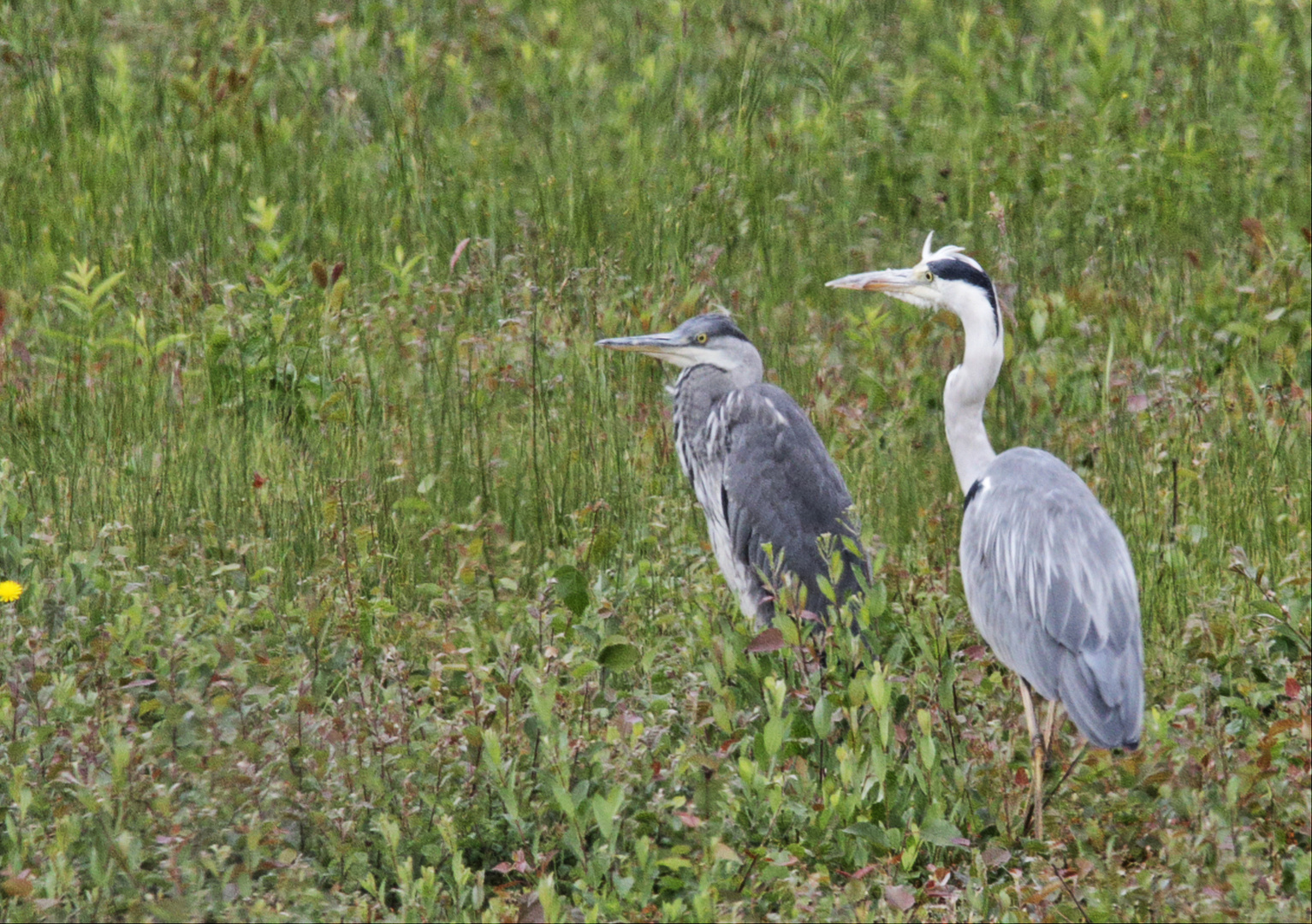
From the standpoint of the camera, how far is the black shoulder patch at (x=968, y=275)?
4648mm

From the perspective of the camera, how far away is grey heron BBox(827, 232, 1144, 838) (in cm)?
386

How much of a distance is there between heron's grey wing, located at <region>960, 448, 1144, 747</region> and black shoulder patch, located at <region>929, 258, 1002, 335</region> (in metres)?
0.39

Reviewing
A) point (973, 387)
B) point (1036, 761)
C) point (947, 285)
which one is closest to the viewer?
point (1036, 761)

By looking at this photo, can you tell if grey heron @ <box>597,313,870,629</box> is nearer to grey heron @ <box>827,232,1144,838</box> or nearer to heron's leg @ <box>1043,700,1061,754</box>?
grey heron @ <box>827,232,1144,838</box>

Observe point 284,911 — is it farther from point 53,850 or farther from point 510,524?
point 510,524

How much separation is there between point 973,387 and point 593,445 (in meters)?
1.50

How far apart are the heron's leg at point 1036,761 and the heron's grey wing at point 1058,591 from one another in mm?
108

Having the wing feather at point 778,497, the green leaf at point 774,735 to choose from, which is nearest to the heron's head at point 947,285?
the wing feather at point 778,497

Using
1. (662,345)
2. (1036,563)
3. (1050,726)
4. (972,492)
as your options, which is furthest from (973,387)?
(662,345)

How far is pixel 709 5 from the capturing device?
923 cm

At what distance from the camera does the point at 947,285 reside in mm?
4762

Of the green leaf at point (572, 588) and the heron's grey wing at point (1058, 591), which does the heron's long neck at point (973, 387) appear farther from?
the green leaf at point (572, 588)

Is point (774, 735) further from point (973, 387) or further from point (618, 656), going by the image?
point (973, 387)

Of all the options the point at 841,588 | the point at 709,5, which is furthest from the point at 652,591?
the point at 709,5
